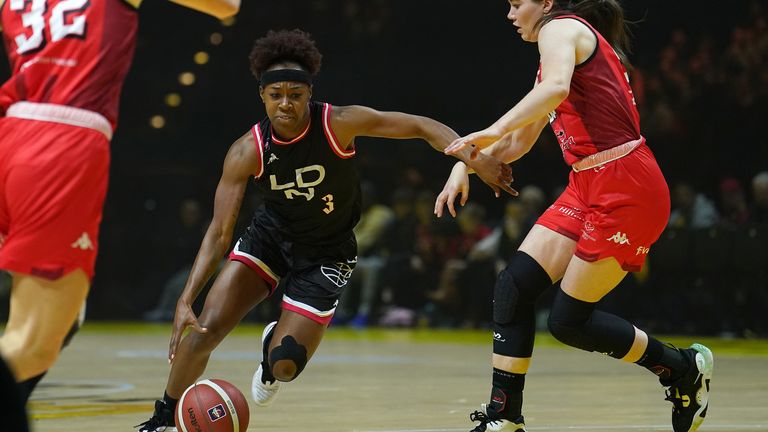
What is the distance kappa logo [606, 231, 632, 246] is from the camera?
18.5ft

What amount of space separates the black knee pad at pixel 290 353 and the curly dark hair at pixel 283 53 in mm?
1310

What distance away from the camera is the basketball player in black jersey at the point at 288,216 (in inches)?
230

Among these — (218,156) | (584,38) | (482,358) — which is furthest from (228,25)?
(584,38)

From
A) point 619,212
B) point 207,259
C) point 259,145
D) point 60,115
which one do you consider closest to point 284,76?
Answer: point 259,145

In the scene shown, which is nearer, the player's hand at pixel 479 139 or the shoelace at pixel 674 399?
the player's hand at pixel 479 139

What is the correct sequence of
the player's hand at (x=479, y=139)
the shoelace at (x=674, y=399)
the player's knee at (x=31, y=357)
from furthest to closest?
the shoelace at (x=674, y=399) → the player's hand at (x=479, y=139) → the player's knee at (x=31, y=357)

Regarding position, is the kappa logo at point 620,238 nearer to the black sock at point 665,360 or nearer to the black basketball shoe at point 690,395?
the black sock at point 665,360

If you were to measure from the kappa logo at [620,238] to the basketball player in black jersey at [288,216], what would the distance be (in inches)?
32.9

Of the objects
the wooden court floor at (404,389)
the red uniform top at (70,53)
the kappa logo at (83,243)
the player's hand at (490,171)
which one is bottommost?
the wooden court floor at (404,389)

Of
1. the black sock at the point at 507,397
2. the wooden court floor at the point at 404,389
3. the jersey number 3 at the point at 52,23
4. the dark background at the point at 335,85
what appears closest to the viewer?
the jersey number 3 at the point at 52,23

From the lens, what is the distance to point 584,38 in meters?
5.62

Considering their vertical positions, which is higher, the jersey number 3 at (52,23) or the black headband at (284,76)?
the jersey number 3 at (52,23)

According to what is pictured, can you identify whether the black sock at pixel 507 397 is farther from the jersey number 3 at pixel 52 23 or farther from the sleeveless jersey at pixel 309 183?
the jersey number 3 at pixel 52 23

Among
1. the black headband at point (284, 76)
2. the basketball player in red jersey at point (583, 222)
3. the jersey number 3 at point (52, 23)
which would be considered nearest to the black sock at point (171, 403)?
the basketball player in red jersey at point (583, 222)
